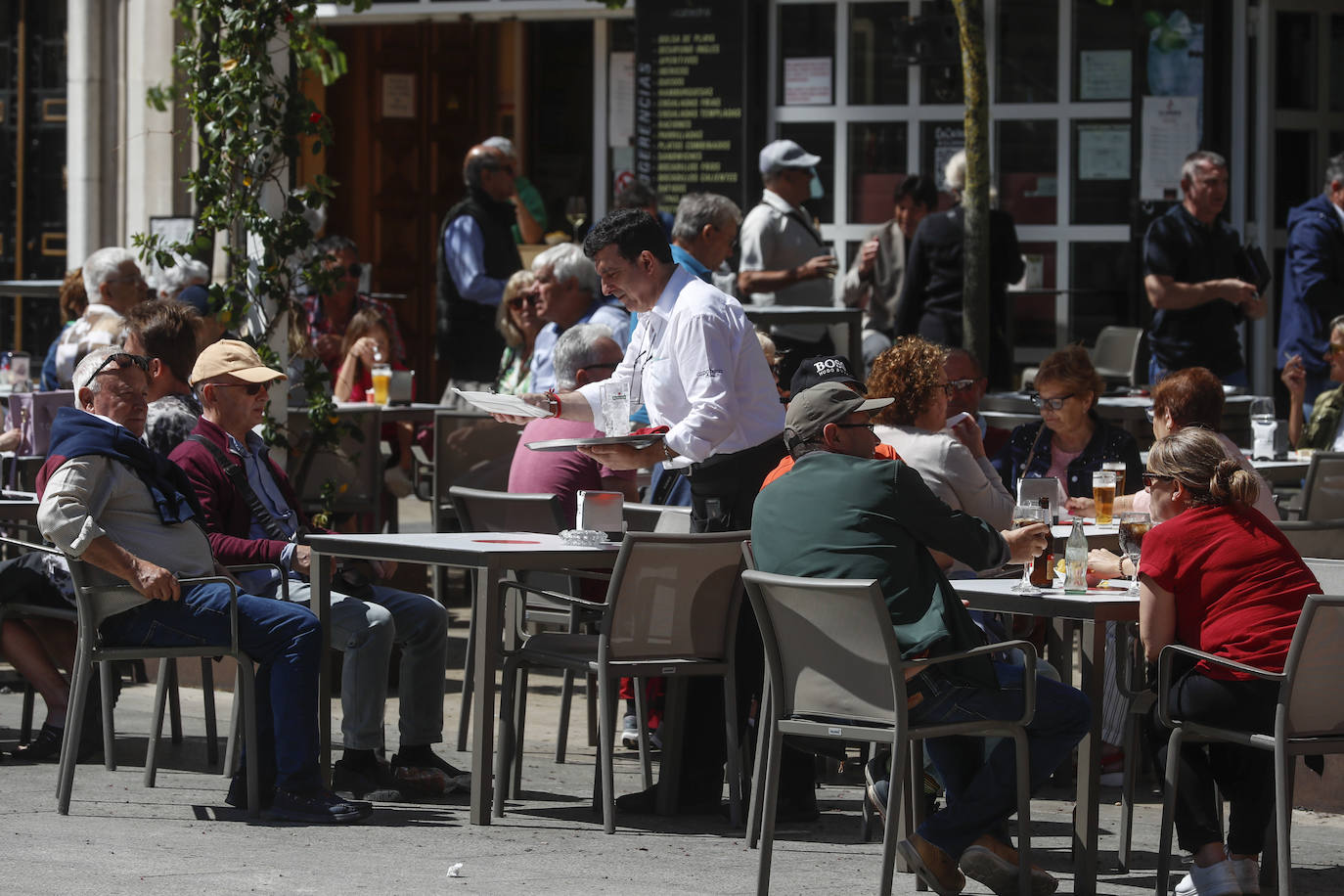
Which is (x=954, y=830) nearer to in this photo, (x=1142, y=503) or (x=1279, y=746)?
(x=1279, y=746)

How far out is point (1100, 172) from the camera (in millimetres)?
13516

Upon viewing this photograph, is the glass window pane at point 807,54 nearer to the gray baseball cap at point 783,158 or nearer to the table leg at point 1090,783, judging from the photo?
the gray baseball cap at point 783,158

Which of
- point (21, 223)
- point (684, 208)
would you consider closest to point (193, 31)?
point (684, 208)

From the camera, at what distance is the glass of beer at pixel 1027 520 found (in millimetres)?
5633

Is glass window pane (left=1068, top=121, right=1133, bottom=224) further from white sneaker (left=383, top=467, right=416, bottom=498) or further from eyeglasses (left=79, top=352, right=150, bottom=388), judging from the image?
eyeglasses (left=79, top=352, right=150, bottom=388)

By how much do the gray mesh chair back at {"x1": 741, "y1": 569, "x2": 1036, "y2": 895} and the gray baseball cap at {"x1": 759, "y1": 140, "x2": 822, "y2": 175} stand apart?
217 inches

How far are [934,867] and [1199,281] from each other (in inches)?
226

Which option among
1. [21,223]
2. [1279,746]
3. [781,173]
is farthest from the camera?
[21,223]

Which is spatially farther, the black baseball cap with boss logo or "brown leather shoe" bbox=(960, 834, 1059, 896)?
the black baseball cap with boss logo

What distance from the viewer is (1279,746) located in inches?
198

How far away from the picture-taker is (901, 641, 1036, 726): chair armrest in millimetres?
5020

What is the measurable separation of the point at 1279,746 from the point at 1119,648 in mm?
1174

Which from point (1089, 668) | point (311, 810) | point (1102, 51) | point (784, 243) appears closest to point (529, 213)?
point (1102, 51)

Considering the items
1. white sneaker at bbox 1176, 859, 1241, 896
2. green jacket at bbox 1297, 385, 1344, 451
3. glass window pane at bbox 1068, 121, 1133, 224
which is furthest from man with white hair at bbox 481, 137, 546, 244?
white sneaker at bbox 1176, 859, 1241, 896
